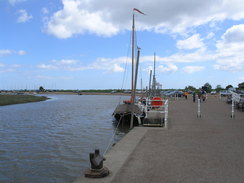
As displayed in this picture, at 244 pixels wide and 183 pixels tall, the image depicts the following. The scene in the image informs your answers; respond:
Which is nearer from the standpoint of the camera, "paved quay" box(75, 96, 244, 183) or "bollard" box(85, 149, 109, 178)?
"paved quay" box(75, 96, 244, 183)

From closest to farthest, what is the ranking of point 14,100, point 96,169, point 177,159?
point 96,169, point 177,159, point 14,100

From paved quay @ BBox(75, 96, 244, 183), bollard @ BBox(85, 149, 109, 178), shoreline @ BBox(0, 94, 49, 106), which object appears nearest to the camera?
paved quay @ BBox(75, 96, 244, 183)

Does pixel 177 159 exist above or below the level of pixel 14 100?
above

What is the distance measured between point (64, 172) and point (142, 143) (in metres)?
2.85

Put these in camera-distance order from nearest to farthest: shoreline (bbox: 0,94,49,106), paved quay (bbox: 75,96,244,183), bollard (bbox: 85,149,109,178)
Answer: paved quay (bbox: 75,96,244,183) < bollard (bbox: 85,149,109,178) < shoreline (bbox: 0,94,49,106)

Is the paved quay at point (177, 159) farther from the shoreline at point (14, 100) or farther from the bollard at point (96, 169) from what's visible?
the shoreline at point (14, 100)

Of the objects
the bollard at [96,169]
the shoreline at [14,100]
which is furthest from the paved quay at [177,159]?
the shoreline at [14,100]

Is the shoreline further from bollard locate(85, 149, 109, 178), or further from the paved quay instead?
bollard locate(85, 149, 109, 178)

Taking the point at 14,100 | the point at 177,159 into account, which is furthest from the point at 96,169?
the point at 14,100

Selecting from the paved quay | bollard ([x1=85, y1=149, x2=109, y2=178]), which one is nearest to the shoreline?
the paved quay

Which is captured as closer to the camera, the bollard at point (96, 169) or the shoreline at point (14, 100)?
the bollard at point (96, 169)

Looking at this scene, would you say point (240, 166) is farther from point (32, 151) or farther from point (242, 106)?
point (242, 106)

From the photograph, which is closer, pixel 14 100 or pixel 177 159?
pixel 177 159

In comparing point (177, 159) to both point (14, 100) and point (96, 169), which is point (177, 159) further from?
point (14, 100)
